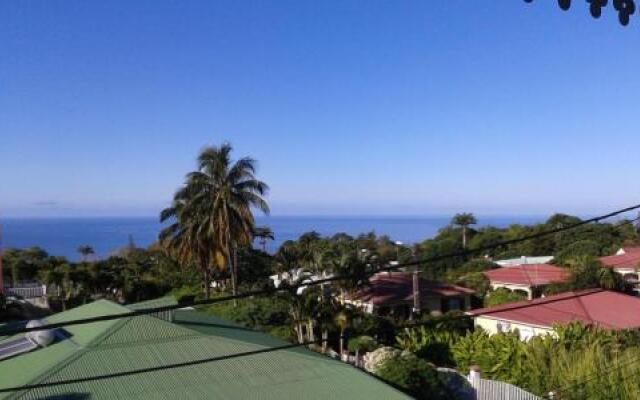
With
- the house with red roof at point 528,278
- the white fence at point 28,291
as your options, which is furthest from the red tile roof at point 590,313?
the white fence at point 28,291

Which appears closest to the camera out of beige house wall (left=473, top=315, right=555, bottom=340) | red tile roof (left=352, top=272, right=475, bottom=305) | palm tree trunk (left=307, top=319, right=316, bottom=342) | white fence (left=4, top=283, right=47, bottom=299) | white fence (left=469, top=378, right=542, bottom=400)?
white fence (left=469, top=378, right=542, bottom=400)

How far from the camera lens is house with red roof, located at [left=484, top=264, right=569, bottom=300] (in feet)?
129

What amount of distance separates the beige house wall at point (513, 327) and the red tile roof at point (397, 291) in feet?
25.5

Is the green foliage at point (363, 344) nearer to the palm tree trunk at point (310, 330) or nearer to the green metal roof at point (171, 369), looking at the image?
the palm tree trunk at point (310, 330)

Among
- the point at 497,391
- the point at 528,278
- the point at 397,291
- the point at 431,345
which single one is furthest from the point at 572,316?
the point at 528,278

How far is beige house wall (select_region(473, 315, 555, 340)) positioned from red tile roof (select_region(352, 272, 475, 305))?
25.5 ft

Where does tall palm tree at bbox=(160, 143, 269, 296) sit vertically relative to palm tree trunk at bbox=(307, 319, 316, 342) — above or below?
above

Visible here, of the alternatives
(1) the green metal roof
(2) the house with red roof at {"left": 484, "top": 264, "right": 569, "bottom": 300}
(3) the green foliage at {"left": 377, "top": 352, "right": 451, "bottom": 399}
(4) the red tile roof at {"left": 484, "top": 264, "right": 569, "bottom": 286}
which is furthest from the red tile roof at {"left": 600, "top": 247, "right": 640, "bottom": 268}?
(1) the green metal roof

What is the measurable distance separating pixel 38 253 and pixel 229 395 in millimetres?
60932

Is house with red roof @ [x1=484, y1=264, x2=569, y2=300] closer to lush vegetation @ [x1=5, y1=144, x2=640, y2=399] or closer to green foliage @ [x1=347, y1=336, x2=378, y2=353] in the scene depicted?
lush vegetation @ [x1=5, y1=144, x2=640, y2=399]

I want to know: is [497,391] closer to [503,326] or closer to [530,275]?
[503,326]

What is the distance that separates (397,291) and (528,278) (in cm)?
952

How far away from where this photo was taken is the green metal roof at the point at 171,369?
10.6 m

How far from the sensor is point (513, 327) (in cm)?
2623
